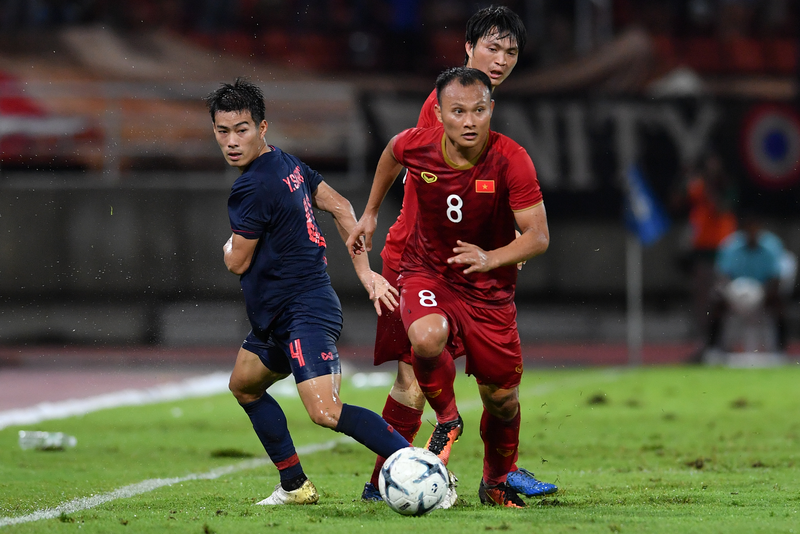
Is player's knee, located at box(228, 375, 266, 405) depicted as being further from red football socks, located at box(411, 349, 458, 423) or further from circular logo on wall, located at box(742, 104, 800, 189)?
circular logo on wall, located at box(742, 104, 800, 189)

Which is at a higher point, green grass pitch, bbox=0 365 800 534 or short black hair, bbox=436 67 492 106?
short black hair, bbox=436 67 492 106

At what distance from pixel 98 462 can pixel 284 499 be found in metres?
2.40

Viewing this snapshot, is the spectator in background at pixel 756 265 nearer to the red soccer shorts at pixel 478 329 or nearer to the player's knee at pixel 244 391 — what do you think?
the red soccer shorts at pixel 478 329

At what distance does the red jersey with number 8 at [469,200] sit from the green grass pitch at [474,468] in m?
1.12

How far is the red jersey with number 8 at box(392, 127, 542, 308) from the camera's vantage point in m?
5.25

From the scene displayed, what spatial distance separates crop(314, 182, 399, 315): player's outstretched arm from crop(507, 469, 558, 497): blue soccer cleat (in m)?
1.12

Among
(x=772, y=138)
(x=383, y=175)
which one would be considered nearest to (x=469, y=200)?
(x=383, y=175)

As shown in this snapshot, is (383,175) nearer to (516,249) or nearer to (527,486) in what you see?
(516,249)

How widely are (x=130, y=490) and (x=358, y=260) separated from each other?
1.84 metres

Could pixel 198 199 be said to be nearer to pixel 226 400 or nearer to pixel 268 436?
pixel 226 400

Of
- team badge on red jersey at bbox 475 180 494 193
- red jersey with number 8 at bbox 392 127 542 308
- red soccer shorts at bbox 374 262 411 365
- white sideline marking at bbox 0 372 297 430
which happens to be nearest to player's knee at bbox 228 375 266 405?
red soccer shorts at bbox 374 262 411 365

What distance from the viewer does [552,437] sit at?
8.79 meters

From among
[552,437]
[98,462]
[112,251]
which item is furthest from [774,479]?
[112,251]

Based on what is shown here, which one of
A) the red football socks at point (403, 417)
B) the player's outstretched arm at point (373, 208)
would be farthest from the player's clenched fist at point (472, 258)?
the red football socks at point (403, 417)
